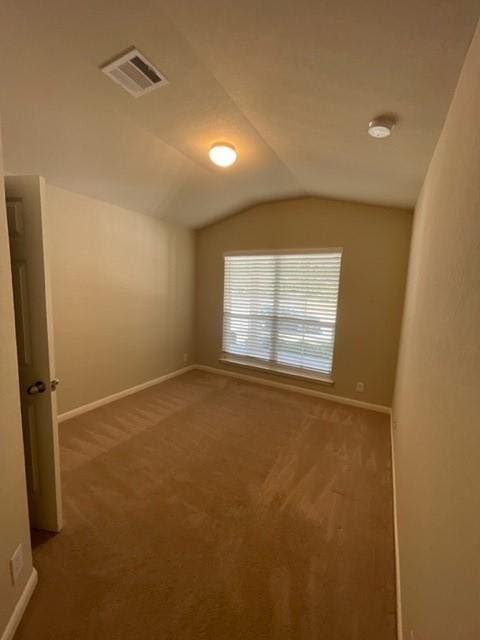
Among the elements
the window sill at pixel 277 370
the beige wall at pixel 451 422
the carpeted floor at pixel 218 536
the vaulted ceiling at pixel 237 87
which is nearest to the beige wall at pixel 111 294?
the vaulted ceiling at pixel 237 87

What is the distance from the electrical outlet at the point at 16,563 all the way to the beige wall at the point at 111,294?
1.88 m

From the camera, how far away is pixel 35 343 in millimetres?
1473

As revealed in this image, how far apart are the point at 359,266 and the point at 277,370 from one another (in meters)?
1.79

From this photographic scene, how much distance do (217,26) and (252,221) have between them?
9.36 feet

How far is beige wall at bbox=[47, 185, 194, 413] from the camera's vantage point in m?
2.83

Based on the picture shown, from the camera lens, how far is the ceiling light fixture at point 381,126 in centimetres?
152

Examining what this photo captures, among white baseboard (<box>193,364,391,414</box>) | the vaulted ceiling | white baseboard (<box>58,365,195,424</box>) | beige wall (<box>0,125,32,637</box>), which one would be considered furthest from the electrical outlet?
white baseboard (<box>193,364,391,414</box>)

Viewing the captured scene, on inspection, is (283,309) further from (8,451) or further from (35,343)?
(8,451)

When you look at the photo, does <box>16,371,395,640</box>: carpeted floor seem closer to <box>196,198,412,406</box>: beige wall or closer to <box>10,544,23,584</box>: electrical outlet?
<box>10,544,23,584</box>: electrical outlet

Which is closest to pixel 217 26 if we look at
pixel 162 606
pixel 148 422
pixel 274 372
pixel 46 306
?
pixel 46 306

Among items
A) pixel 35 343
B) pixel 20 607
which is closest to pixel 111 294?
pixel 35 343

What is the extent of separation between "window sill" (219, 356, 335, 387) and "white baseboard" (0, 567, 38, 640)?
3.12 metres

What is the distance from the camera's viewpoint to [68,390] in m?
2.96

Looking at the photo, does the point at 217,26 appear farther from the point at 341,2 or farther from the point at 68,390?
the point at 68,390
